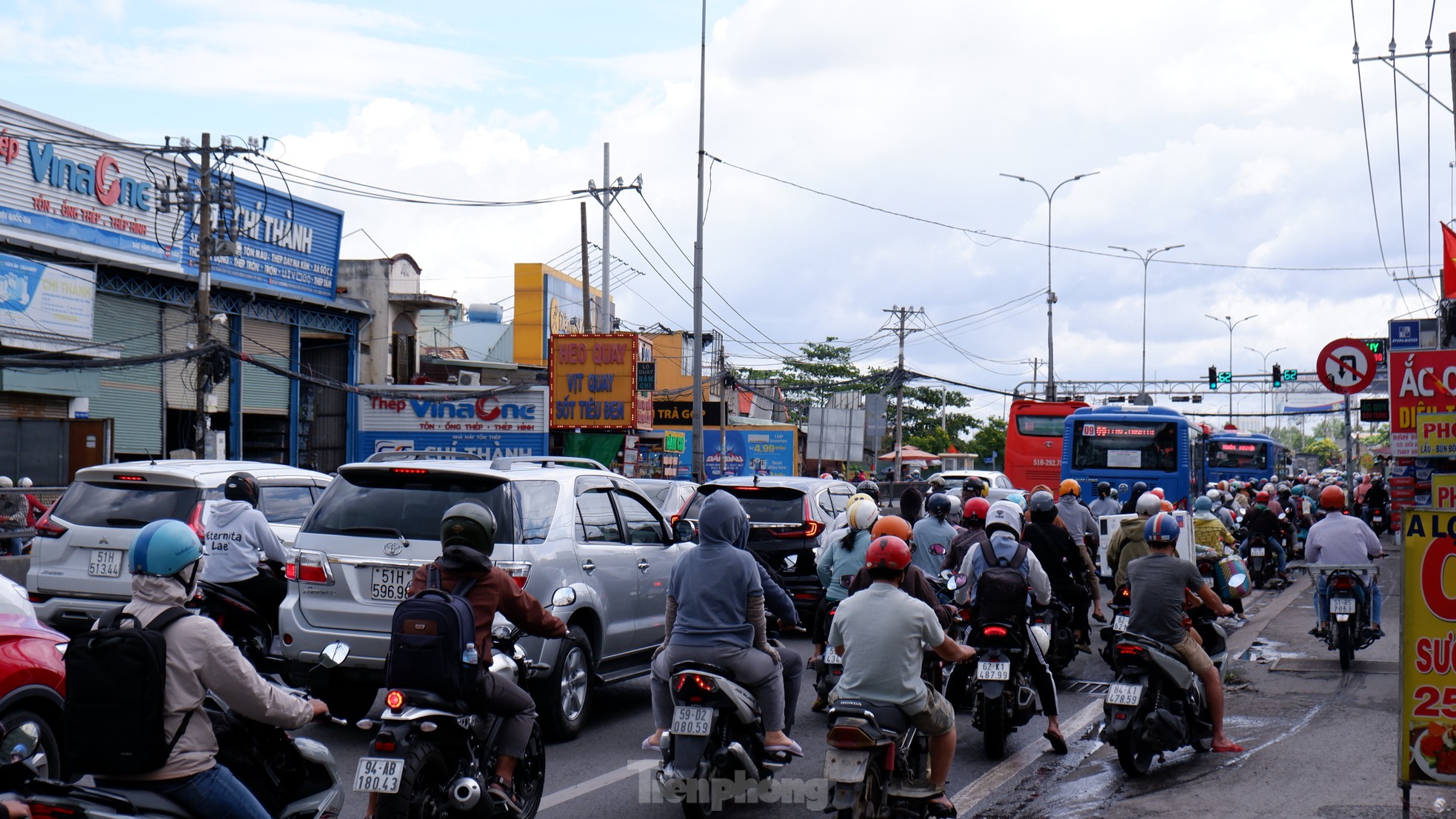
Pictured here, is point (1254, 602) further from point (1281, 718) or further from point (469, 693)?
point (469, 693)

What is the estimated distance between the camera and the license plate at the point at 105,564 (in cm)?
977

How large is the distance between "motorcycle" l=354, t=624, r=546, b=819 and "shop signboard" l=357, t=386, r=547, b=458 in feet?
93.6

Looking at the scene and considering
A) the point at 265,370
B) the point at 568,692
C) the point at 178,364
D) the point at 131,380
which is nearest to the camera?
the point at 568,692

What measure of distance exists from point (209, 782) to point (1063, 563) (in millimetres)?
7845

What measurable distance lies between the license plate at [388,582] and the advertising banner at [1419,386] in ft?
29.2

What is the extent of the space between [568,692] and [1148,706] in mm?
3646

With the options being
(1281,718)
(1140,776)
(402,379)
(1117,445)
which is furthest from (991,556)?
(402,379)

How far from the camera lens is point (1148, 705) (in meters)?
7.49

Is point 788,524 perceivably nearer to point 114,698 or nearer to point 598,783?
point 598,783

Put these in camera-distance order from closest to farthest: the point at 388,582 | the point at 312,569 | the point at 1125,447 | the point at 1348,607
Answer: the point at 388,582 < the point at 312,569 < the point at 1348,607 < the point at 1125,447

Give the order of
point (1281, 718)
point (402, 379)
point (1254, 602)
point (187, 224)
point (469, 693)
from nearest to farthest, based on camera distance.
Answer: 1. point (469, 693)
2. point (1281, 718)
3. point (1254, 602)
4. point (187, 224)
5. point (402, 379)

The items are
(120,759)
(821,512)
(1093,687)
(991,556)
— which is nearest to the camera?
(120,759)

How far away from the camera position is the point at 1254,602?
18.7 m

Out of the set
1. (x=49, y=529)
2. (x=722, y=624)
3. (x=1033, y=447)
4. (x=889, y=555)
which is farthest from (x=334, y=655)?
(x=1033, y=447)
